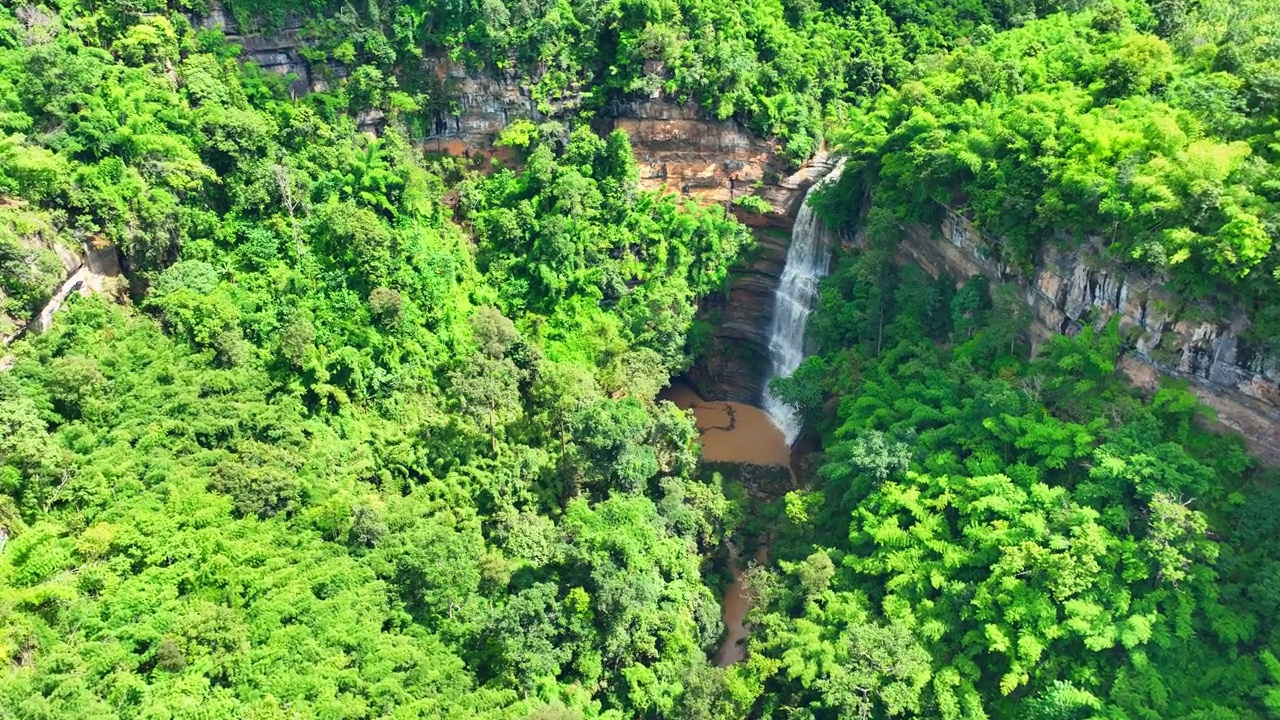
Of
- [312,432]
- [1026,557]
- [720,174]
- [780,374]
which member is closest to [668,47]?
[720,174]

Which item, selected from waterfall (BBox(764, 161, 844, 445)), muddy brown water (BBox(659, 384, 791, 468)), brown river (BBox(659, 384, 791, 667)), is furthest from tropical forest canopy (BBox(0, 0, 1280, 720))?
muddy brown water (BBox(659, 384, 791, 468))

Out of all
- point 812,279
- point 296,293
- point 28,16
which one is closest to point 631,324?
point 812,279

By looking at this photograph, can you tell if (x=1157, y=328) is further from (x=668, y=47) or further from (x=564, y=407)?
(x=668, y=47)

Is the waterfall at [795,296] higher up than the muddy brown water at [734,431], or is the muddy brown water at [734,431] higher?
the waterfall at [795,296]

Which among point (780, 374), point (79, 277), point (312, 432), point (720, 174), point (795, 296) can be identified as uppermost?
point (720, 174)

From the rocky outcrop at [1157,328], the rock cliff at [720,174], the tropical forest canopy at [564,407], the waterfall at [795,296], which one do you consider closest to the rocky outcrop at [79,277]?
the tropical forest canopy at [564,407]

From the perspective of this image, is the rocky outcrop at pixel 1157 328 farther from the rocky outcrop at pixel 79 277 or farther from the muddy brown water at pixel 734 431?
the rocky outcrop at pixel 79 277
